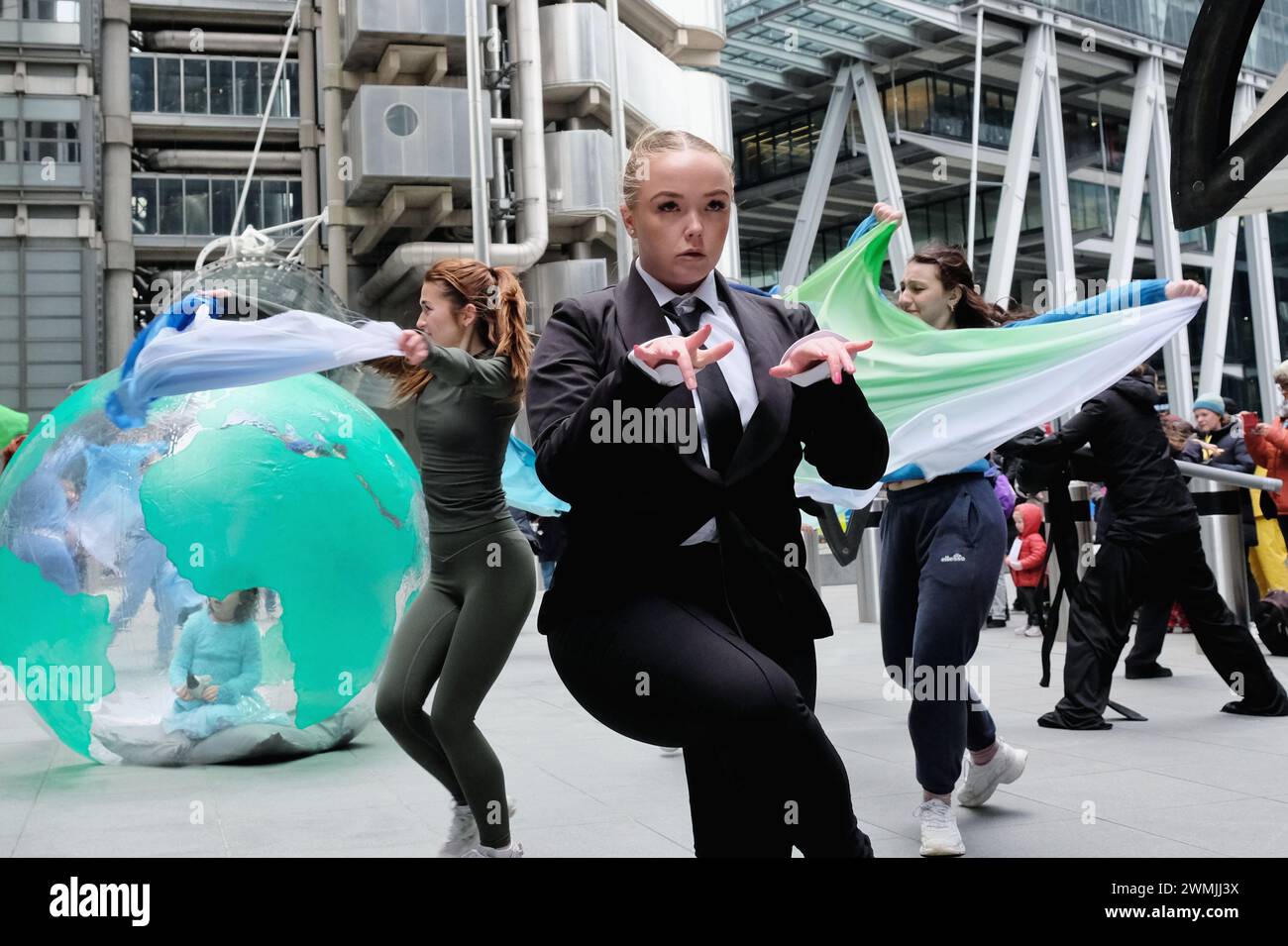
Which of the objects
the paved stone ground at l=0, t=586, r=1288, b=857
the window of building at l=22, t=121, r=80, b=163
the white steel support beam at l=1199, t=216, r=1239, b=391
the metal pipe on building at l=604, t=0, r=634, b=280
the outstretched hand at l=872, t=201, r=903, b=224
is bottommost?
the paved stone ground at l=0, t=586, r=1288, b=857

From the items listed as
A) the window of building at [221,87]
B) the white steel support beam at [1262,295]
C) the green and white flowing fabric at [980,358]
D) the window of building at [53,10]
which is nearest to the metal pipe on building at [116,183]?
the window of building at [53,10]

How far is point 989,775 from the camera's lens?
5.50 metres

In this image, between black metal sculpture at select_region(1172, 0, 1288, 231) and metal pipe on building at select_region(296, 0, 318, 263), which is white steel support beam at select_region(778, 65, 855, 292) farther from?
black metal sculpture at select_region(1172, 0, 1288, 231)

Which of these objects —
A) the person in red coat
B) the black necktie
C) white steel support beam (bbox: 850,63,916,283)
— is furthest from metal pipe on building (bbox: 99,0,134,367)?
the black necktie

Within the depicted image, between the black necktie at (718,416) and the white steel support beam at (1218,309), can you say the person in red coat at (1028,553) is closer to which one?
the black necktie at (718,416)

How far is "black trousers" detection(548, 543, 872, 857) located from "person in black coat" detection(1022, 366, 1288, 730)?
17.5 ft

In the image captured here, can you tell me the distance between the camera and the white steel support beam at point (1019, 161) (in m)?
33.8

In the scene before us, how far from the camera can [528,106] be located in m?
26.1

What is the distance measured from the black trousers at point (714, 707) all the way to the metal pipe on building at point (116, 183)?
3526 centimetres

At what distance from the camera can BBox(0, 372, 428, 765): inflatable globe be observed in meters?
6.70
